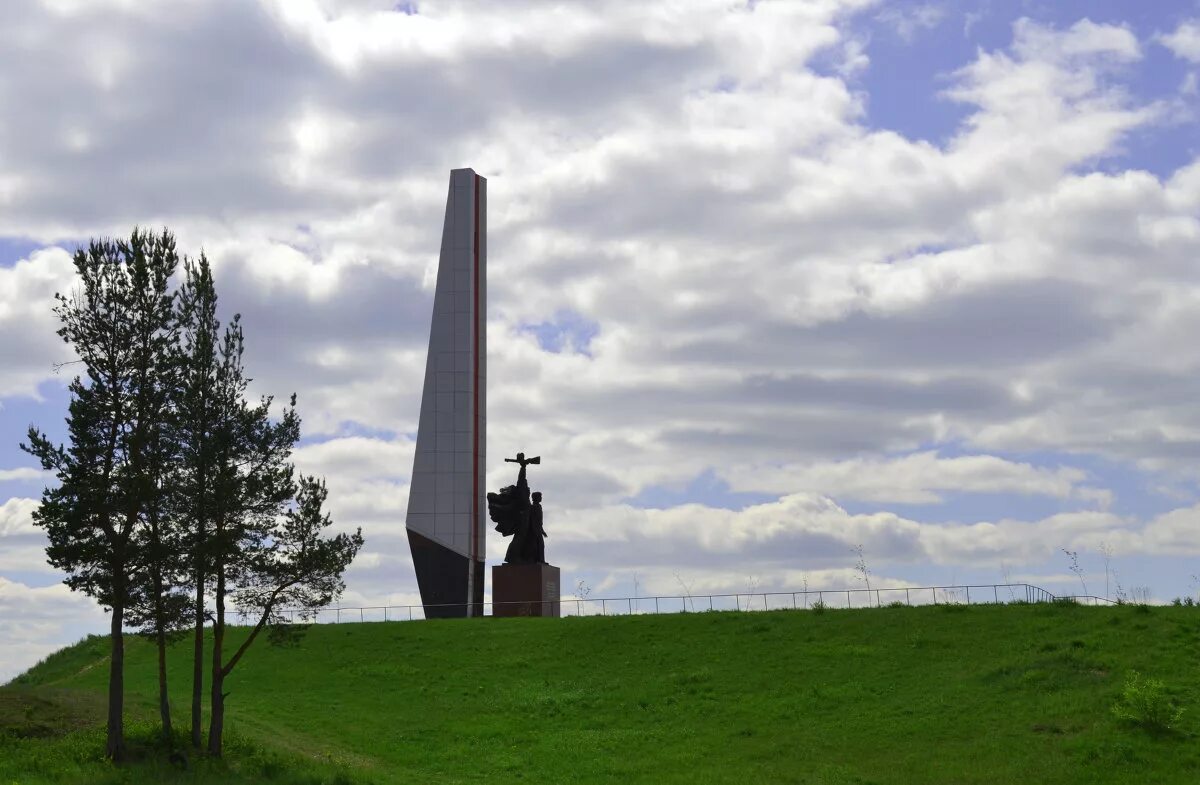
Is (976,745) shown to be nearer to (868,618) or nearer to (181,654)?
(868,618)

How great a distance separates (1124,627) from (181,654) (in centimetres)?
3649

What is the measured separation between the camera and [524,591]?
56938mm

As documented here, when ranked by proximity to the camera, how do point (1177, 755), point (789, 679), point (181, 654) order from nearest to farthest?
point (1177, 755), point (789, 679), point (181, 654)

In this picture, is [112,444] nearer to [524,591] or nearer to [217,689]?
[217,689]

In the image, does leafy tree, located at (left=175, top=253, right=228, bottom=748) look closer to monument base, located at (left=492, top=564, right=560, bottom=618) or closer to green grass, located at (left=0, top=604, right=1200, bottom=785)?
green grass, located at (left=0, top=604, right=1200, bottom=785)

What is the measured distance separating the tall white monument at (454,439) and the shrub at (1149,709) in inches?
1300

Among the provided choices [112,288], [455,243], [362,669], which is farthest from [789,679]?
[455,243]

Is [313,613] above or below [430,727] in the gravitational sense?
above

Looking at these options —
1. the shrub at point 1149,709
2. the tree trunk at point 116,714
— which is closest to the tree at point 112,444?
the tree trunk at point 116,714

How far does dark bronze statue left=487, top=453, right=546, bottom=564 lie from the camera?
190ft

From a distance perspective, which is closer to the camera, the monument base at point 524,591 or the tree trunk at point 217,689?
the tree trunk at point 217,689

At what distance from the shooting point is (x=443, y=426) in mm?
61812

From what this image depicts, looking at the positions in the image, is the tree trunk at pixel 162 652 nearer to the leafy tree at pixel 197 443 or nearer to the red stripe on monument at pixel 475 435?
the leafy tree at pixel 197 443

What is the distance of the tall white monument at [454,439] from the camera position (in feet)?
199
